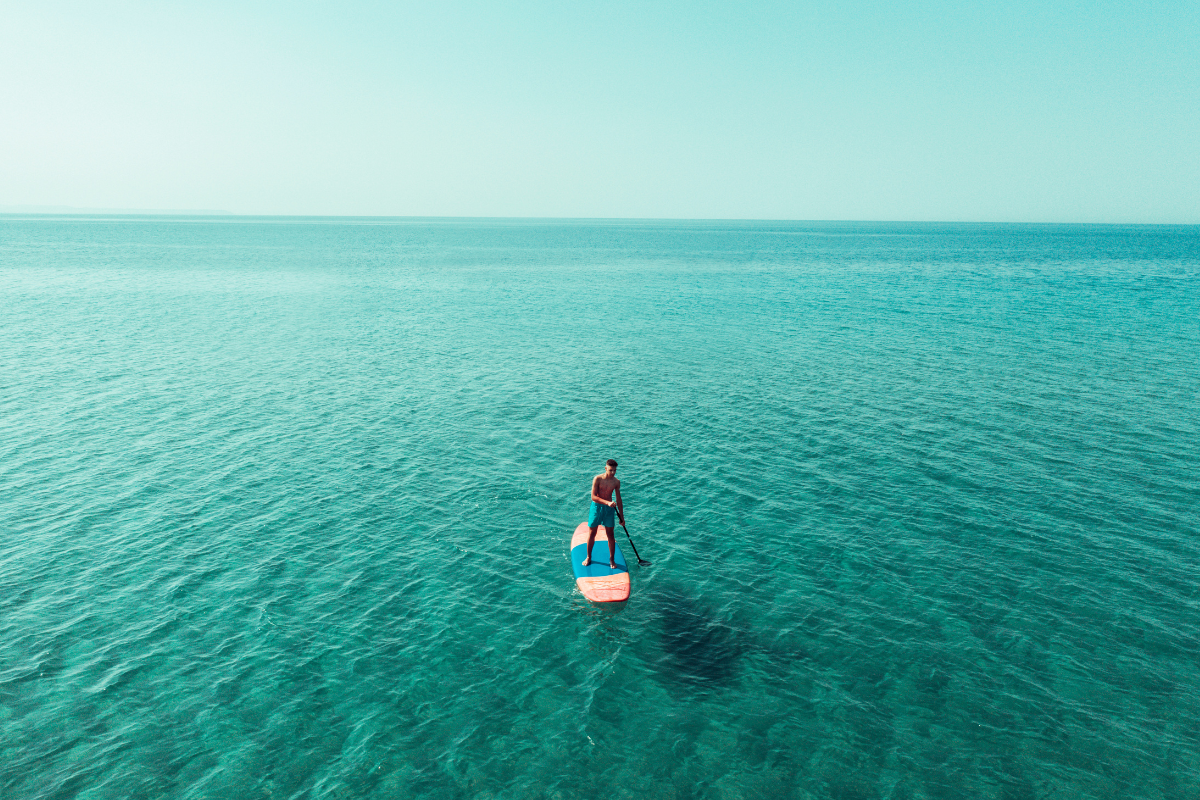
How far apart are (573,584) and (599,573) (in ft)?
3.81

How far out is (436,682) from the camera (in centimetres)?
1559

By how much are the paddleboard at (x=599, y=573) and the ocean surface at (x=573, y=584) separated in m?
0.72

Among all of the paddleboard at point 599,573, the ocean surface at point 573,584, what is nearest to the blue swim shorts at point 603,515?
the paddleboard at point 599,573

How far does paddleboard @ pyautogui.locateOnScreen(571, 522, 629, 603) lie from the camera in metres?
18.3

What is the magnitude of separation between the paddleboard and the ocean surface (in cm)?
72

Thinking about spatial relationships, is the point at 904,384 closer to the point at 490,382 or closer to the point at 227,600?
the point at 490,382

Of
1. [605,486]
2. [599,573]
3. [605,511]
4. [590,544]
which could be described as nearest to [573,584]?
[599,573]

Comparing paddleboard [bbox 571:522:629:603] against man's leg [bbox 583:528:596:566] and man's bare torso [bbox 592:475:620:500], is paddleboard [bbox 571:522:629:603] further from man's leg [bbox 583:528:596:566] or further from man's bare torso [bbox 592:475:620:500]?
man's bare torso [bbox 592:475:620:500]

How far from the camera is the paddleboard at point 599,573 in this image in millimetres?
18297

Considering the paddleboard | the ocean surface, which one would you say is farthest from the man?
the ocean surface

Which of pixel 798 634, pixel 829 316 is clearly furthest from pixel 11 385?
pixel 829 316

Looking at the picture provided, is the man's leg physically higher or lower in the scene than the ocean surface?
higher

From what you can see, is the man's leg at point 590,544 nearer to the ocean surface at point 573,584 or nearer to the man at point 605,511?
the man at point 605,511

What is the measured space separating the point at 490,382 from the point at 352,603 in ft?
77.4
